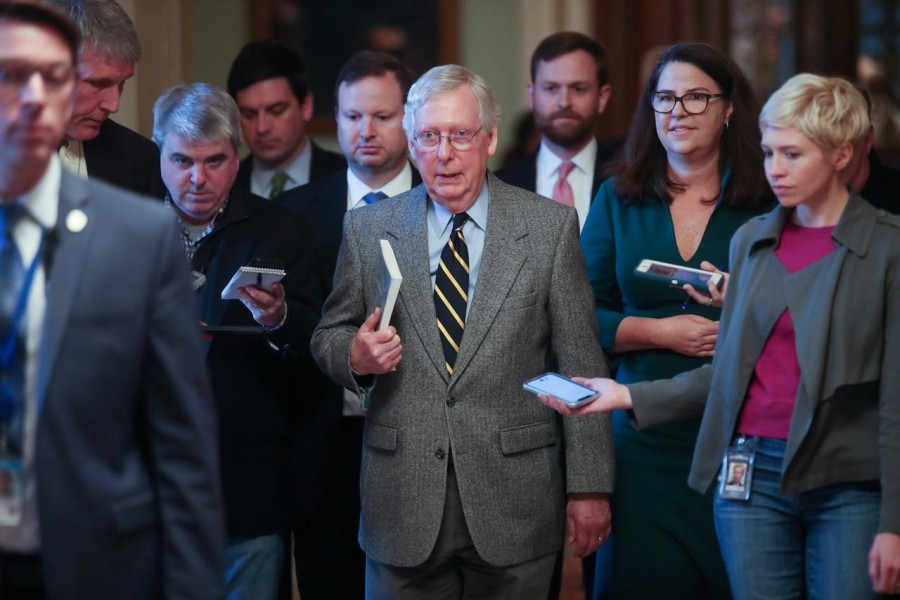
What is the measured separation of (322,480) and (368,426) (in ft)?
1.91

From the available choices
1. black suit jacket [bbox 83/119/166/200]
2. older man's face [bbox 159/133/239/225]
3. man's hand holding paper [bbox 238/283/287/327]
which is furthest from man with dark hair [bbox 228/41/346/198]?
man's hand holding paper [bbox 238/283/287/327]

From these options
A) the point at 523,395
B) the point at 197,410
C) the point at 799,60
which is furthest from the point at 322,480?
the point at 799,60

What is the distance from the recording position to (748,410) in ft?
9.34

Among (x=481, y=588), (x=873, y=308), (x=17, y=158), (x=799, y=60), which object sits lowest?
(x=481, y=588)

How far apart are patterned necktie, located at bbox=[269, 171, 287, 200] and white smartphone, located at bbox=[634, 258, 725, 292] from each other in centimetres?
198

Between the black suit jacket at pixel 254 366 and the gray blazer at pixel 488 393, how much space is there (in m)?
0.37

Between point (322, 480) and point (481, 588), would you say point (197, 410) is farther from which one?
point (322, 480)

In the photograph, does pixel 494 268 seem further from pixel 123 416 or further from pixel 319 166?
pixel 319 166

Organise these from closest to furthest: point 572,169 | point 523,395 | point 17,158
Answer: point 17,158, point 523,395, point 572,169

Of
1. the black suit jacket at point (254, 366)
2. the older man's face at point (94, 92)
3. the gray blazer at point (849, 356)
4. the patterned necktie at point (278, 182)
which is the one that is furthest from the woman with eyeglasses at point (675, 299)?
the patterned necktie at point (278, 182)

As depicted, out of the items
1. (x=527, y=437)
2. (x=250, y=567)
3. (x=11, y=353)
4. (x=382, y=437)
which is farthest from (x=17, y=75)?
(x=250, y=567)

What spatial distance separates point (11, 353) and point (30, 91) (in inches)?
15.9

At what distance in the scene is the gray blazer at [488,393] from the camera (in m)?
3.12

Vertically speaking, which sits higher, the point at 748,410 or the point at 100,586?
the point at 748,410
